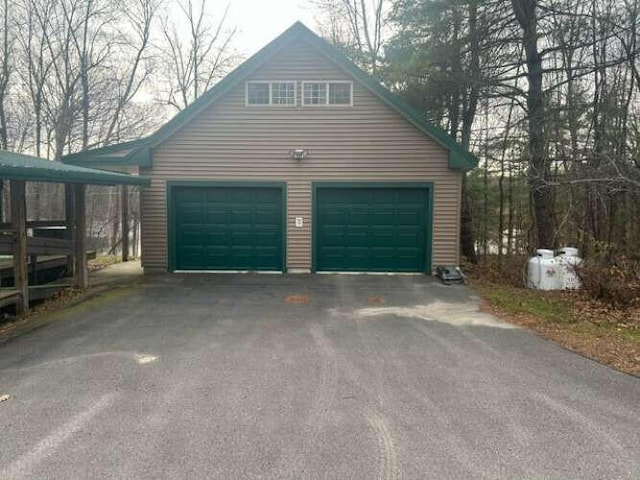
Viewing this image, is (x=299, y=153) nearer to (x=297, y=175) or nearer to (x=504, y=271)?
(x=297, y=175)

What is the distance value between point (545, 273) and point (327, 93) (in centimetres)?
633

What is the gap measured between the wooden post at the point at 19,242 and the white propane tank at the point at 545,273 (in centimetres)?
961

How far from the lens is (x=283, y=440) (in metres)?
3.25

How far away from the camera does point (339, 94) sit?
10.8 meters

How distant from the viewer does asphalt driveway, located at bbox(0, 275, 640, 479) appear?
2.98 m

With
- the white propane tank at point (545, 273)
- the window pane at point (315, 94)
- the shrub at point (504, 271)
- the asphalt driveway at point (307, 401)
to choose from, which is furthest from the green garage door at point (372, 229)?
the asphalt driveway at point (307, 401)

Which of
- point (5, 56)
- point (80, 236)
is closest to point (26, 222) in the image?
point (80, 236)

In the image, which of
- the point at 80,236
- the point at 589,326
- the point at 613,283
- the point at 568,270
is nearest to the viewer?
the point at 589,326

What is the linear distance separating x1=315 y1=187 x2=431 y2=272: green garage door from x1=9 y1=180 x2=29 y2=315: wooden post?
19.4 feet

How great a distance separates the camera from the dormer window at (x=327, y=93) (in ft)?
35.2

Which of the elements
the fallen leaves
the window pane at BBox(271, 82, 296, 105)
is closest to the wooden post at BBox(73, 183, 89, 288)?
the window pane at BBox(271, 82, 296, 105)

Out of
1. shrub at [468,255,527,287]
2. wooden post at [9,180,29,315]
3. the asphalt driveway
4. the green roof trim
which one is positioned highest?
the green roof trim

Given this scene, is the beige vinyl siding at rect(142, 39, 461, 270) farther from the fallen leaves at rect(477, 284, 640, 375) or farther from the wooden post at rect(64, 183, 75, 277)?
the fallen leaves at rect(477, 284, 640, 375)

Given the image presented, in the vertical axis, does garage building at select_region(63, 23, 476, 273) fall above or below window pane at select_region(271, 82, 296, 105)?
below
